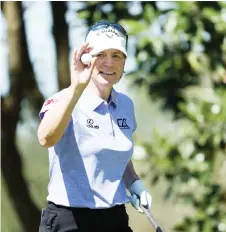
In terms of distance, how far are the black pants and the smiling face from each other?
37 centimetres

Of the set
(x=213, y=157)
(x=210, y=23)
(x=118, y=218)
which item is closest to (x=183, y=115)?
(x=213, y=157)

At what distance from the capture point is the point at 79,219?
212 centimetres

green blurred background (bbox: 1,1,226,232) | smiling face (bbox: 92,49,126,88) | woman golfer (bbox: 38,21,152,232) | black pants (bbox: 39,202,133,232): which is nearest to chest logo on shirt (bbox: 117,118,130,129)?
woman golfer (bbox: 38,21,152,232)

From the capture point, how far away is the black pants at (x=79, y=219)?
2.12 metres

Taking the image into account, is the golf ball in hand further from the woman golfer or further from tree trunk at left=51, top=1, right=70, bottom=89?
tree trunk at left=51, top=1, right=70, bottom=89

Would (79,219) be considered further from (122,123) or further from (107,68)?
(107,68)

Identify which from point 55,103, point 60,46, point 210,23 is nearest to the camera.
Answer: point 55,103

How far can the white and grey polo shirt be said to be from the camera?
2.08 meters

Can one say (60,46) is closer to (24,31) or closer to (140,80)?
(24,31)

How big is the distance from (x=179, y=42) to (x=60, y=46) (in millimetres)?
1293

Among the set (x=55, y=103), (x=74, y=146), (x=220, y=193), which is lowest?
(x=220, y=193)

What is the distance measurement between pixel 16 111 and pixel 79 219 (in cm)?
354

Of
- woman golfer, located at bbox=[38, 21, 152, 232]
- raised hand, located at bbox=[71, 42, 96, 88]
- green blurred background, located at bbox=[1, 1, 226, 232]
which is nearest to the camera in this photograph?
raised hand, located at bbox=[71, 42, 96, 88]

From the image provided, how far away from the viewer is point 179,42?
15.0ft
